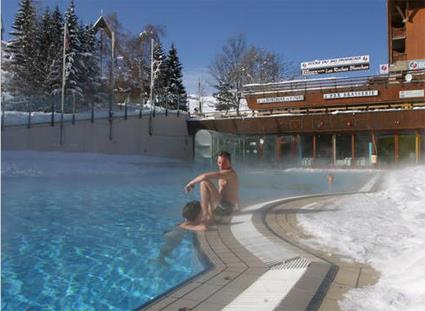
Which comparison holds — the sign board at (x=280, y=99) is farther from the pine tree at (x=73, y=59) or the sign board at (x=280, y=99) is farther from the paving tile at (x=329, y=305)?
the paving tile at (x=329, y=305)

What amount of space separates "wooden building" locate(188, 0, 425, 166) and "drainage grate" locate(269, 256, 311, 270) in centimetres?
2098

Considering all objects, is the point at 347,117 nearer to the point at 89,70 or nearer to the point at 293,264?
the point at 89,70

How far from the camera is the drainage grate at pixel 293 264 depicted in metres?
4.05

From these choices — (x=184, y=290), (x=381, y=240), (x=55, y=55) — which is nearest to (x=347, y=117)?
(x=381, y=240)

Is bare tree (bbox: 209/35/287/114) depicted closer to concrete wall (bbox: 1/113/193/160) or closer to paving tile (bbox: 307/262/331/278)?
concrete wall (bbox: 1/113/193/160)

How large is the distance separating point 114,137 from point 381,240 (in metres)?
22.0

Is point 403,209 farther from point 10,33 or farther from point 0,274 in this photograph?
point 10,33

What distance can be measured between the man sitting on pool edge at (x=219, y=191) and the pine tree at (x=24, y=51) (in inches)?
1118

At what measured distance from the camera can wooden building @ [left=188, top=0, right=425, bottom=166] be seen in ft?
77.0

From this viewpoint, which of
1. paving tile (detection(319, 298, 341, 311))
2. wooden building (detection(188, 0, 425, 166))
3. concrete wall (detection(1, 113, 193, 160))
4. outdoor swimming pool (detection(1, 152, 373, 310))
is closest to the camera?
paving tile (detection(319, 298, 341, 311))

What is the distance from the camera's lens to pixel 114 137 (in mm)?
25672

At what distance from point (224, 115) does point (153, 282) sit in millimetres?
25396

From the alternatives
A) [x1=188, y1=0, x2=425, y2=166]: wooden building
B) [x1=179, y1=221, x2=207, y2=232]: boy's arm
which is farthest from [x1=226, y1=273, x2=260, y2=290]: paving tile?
[x1=188, y1=0, x2=425, y2=166]: wooden building

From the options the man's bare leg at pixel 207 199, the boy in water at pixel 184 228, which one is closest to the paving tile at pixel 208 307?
the boy in water at pixel 184 228
